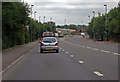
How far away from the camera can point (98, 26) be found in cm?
9150

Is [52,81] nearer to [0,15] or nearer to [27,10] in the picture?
[0,15]

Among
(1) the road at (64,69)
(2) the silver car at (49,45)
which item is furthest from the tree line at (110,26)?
(1) the road at (64,69)

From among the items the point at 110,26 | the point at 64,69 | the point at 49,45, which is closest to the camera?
the point at 64,69

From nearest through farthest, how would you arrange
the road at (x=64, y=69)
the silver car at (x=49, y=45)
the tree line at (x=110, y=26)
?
the road at (x=64, y=69) < the silver car at (x=49, y=45) < the tree line at (x=110, y=26)

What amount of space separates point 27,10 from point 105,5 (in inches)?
1392

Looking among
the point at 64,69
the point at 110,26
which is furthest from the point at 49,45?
the point at 110,26

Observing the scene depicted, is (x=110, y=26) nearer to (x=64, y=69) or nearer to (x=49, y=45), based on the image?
(x=49, y=45)

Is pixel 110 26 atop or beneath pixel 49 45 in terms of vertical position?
atop

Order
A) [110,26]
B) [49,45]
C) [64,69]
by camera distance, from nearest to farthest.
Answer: [64,69] < [49,45] < [110,26]

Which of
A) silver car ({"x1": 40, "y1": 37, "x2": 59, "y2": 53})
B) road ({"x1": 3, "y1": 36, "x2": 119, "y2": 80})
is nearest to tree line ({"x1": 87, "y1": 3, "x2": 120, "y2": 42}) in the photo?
silver car ({"x1": 40, "y1": 37, "x2": 59, "y2": 53})

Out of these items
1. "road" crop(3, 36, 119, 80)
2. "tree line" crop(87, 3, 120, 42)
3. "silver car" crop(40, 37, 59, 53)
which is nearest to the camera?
"road" crop(3, 36, 119, 80)

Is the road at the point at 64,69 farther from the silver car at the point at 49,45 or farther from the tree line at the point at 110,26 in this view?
the tree line at the point at 110,26

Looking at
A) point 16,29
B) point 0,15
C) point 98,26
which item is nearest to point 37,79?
point 0,15

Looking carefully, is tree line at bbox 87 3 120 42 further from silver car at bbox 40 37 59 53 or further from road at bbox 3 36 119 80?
road at bbox 3 36 119 80
